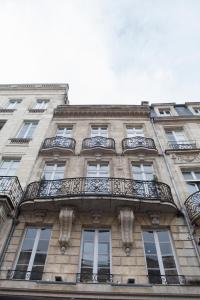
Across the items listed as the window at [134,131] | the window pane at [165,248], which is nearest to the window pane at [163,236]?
the window pane at [165,248]

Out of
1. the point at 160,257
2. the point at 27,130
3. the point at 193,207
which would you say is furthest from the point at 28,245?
the point at 27,130

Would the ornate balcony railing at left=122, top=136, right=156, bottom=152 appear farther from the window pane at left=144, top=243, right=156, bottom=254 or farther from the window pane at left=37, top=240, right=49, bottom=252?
the window pane at left=37, top=240, right=49, bottom=252

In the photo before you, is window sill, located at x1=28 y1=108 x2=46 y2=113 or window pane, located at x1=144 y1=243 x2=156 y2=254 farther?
window sill, located at x1=28 y1=108 x2=46 y2=113

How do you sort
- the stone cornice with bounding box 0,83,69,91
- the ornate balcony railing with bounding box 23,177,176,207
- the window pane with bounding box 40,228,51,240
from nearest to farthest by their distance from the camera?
the window pane with bounding box 40,228,51,240
the ornate balcony railing with bounding box 23,177,176,207
the stone cornice with bounding box 0,83,69,91

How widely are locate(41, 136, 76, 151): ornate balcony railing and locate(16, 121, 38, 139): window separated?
128 centimetres

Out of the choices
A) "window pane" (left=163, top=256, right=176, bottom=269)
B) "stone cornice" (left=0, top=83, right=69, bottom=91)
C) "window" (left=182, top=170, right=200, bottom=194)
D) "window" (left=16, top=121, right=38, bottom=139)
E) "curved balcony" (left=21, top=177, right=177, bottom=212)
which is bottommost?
"window pane" (left=163, top=256, right=176, bottom=269)

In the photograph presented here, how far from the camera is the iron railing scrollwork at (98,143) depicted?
11.4 m

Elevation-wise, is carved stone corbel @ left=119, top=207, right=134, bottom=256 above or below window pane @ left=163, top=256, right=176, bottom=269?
above

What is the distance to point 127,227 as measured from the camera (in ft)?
25.2

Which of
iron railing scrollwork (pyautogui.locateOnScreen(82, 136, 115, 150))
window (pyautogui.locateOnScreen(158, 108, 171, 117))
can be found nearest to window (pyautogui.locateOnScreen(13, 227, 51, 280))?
iron railing scrollwork (pyautogui.locateOnScreen(82, 136, 115, 150))

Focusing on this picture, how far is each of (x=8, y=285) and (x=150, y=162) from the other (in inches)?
282

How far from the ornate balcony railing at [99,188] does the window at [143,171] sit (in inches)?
39.5

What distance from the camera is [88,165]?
10.8 metres

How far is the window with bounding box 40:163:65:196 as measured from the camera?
351 inches
